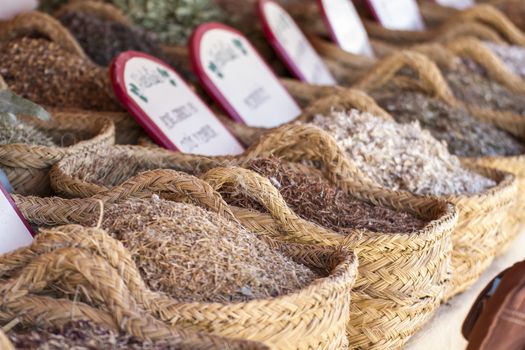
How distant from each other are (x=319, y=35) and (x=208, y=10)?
40cm

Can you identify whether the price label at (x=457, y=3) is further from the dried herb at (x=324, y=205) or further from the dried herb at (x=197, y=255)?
the dried herb at (x=197, y=255)

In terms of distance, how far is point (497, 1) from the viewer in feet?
12.5

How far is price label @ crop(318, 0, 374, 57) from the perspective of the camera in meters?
2.94

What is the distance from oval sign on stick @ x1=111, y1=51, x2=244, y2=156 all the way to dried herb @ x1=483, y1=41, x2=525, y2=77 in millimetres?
1282

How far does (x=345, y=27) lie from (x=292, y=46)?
0.32m

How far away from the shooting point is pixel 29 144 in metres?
1.79

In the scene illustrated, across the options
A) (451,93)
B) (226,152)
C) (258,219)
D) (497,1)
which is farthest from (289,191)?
(497,1)

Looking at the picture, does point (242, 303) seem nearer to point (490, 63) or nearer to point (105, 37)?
point (105, 37)

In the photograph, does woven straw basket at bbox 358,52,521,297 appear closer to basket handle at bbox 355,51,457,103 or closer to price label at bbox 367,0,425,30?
basket handle at bbox 355,51,457,103

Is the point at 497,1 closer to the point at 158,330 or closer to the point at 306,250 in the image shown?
the point at 306,250

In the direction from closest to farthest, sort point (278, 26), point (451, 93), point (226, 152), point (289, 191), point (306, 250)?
point (306, 250) < point (289, 191) < point (226, 152) < point (451, 93) < point (278, 26)

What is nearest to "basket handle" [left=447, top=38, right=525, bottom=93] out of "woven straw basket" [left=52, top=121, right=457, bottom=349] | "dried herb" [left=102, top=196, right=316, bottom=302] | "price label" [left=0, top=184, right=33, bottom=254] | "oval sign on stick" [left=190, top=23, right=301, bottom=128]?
"oval sign on stick" [left=190, top=23, right=301, bottom=128]

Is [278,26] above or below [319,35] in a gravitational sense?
above

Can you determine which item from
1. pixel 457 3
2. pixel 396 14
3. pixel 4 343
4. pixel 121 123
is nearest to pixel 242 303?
pixel 4 343
